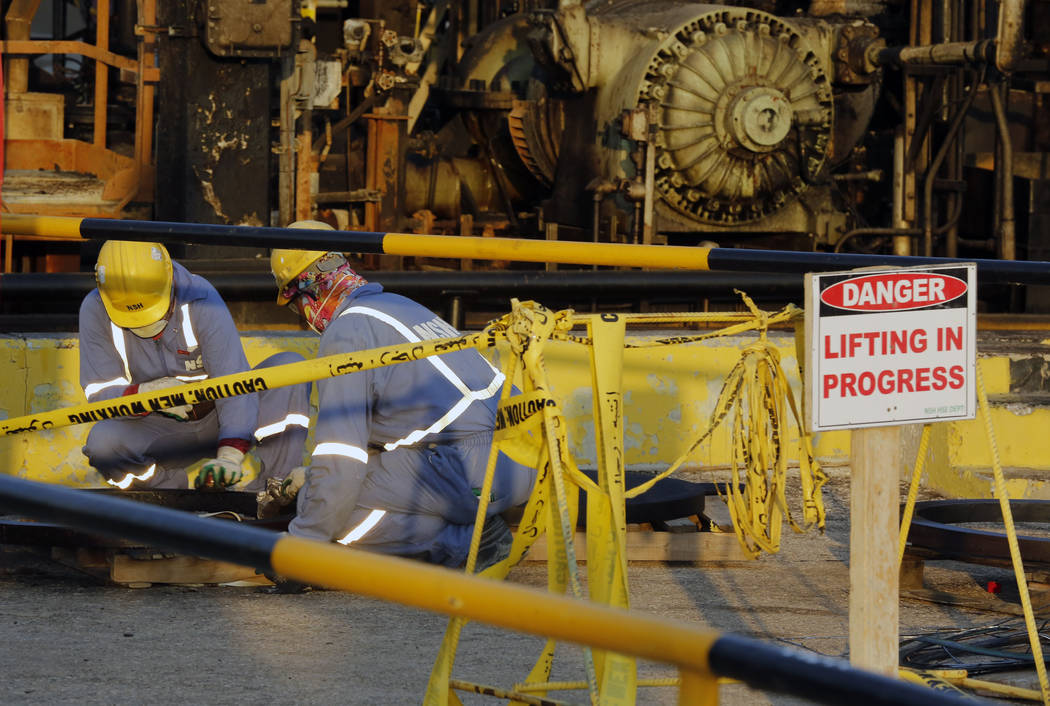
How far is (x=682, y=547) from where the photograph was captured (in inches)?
202

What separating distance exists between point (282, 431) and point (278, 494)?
735 mm

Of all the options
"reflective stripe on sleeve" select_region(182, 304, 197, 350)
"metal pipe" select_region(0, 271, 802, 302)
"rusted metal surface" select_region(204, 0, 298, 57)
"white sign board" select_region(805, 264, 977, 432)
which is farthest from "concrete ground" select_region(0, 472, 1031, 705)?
"rusted metal surface" select_region(204, 0, 298, 57)

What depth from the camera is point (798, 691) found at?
56.3 inches

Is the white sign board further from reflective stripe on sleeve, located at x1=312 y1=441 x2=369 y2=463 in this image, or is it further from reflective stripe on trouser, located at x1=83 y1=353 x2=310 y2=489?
reflective stripe on trouser, located at x1=83 y1=353 x2=310 y2=489

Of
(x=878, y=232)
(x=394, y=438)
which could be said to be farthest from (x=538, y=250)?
(x=878, y=232)

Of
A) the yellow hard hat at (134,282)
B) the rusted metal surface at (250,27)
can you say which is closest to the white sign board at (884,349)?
the yellow hard hat at (134,282)

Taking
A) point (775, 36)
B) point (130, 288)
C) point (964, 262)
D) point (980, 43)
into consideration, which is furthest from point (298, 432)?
point (980, 43)

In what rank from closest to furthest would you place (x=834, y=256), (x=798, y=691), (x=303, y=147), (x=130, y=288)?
(x=798, y=691) < (x=834, y=256) < (x=130, y=288) < (x=303, y=147)

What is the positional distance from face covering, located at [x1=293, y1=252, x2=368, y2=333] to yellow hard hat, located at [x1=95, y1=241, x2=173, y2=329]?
3.31 feet

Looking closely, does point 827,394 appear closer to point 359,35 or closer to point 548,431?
point 548,431

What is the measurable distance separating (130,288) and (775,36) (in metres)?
5.24

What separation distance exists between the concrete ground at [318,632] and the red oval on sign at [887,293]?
90 centimetres

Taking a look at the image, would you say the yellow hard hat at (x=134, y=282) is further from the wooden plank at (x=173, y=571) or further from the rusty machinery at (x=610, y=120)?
the rusty machinery at (x=610, y=120)

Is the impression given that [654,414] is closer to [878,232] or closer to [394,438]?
[394,438]
